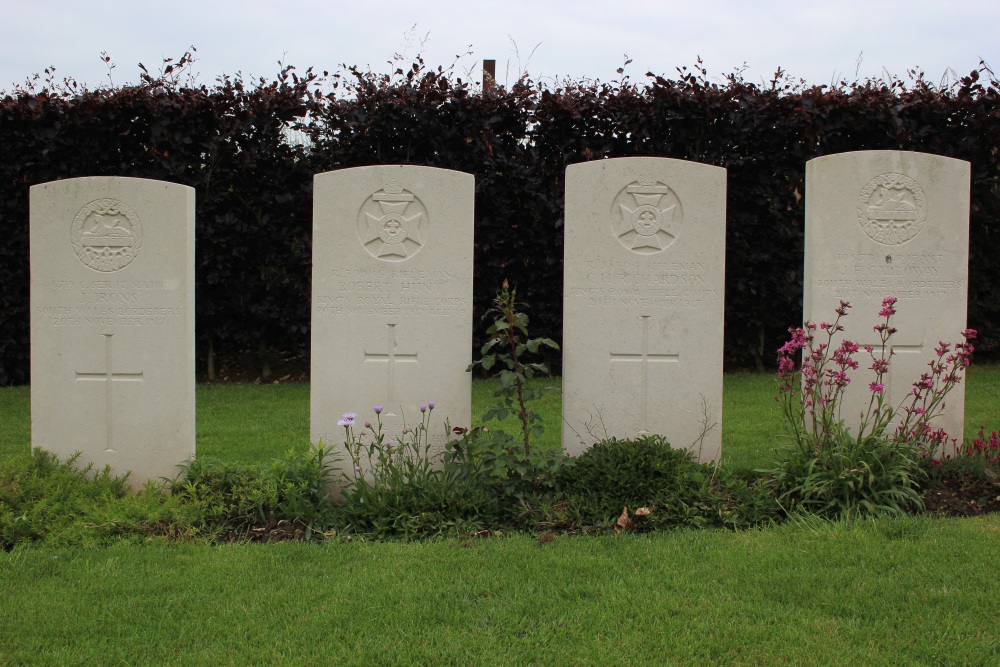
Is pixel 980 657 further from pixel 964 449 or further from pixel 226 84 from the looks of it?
pixel 226 84

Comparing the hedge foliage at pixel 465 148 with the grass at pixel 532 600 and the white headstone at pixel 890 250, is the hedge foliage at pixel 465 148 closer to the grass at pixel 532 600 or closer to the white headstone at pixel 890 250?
the white headstone at pixel 890 250

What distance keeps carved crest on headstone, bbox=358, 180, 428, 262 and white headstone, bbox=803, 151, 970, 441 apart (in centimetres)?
255

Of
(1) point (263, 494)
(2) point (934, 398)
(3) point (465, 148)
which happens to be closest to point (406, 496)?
(1) point (263, 494)

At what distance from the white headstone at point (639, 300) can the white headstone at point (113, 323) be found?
2.39 m

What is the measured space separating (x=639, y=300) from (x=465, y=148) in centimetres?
416

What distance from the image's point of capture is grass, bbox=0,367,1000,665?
279 centimetres

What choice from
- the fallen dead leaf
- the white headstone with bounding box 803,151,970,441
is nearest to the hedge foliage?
the white headstone with bounding box 803,151,970,441

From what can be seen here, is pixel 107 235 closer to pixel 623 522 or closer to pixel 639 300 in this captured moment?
pixel 639 300

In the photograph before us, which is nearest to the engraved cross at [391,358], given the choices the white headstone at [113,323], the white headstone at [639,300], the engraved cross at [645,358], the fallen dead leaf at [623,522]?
the white headstone at [639,300]

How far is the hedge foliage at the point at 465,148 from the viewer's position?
8.25 metres

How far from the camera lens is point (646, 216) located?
194 inches

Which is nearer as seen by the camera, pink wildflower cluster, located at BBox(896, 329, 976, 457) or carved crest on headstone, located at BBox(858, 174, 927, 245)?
pink wildflower cluster, located at BBox(896, 329, 976, 457)

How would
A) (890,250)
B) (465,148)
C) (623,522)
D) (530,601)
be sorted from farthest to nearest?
1. (465,148)
2. (890,250)
3. (623,522)
4. (530,601)

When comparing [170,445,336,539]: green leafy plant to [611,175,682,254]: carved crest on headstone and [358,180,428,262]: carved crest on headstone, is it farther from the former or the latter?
[611,175,682,254]: carved crest on headstone
